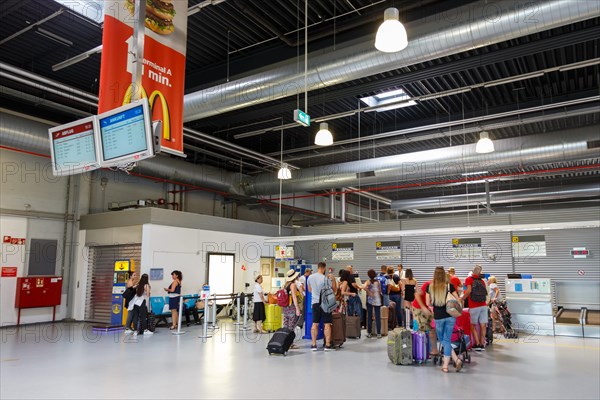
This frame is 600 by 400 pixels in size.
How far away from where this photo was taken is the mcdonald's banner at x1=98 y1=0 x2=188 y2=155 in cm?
470

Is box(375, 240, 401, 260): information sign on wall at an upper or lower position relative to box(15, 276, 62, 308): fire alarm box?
A: upper

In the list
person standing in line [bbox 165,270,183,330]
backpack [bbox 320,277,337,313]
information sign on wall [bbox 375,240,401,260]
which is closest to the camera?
backpack [bbox 320,277,337,313]

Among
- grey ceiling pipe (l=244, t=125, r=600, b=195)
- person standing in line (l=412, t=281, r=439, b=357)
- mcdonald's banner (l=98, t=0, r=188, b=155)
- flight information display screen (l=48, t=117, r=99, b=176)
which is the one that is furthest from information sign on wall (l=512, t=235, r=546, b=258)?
flight information display screen (l=48, t=117, r=99, b=176)

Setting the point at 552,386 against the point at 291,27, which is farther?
the point at 291,27

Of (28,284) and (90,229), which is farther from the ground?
(90,229)

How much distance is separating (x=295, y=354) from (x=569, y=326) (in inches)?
251

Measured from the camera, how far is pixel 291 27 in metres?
7.22

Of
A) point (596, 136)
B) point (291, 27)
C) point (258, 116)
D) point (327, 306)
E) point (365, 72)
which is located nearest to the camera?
point (365, 72)

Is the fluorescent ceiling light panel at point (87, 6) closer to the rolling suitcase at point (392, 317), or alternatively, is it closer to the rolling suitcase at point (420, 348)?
the rolling suitcase at point (420, 348)

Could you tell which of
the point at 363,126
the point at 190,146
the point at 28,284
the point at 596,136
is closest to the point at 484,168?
the point at 596,136

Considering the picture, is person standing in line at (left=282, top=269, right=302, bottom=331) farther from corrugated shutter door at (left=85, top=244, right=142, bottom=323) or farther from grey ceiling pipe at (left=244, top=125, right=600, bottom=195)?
corrugated shutter door at (left=85, top=244, right=142, bottom=323)

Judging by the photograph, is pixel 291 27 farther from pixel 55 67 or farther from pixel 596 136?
pixel 596 136

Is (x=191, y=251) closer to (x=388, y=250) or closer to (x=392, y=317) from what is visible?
(x=392, y=317)

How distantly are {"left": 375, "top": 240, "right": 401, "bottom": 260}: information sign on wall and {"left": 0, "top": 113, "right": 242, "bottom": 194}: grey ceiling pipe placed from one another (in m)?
5.00
